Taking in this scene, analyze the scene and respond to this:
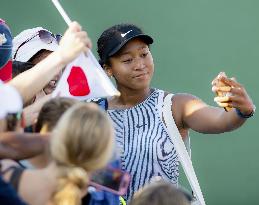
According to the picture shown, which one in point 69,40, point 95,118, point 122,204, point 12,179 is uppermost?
point 69,40

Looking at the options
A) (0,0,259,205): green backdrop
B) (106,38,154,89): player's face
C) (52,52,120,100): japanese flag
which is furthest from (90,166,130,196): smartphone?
(0,0,259,205): green backdrop

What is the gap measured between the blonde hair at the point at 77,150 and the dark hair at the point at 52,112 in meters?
0.27

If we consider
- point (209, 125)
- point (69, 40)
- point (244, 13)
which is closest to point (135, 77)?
point (209, 125)

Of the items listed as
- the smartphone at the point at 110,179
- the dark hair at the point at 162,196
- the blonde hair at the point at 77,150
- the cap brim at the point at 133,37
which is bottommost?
the dark hair at the point at 162,196

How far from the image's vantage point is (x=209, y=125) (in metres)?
3.61

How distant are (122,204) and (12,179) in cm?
114

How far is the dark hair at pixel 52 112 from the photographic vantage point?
114 inches

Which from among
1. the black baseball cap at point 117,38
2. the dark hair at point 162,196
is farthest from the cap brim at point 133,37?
the dark hair at point 162,196

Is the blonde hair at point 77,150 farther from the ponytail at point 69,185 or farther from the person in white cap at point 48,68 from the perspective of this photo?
the person in white cap at point 48,68

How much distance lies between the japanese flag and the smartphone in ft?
2.12

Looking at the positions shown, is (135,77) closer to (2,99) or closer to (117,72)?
(117,72)

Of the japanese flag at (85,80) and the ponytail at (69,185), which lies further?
the japanese flag at (85,80)

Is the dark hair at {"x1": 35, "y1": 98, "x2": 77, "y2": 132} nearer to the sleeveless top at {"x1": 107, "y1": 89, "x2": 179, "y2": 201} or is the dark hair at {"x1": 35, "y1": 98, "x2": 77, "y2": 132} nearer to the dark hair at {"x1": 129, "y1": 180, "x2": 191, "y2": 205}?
the dark hair at {"x1": 129, "y1": 180, "x2": 191, "y2": 205}

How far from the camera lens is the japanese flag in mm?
3428
